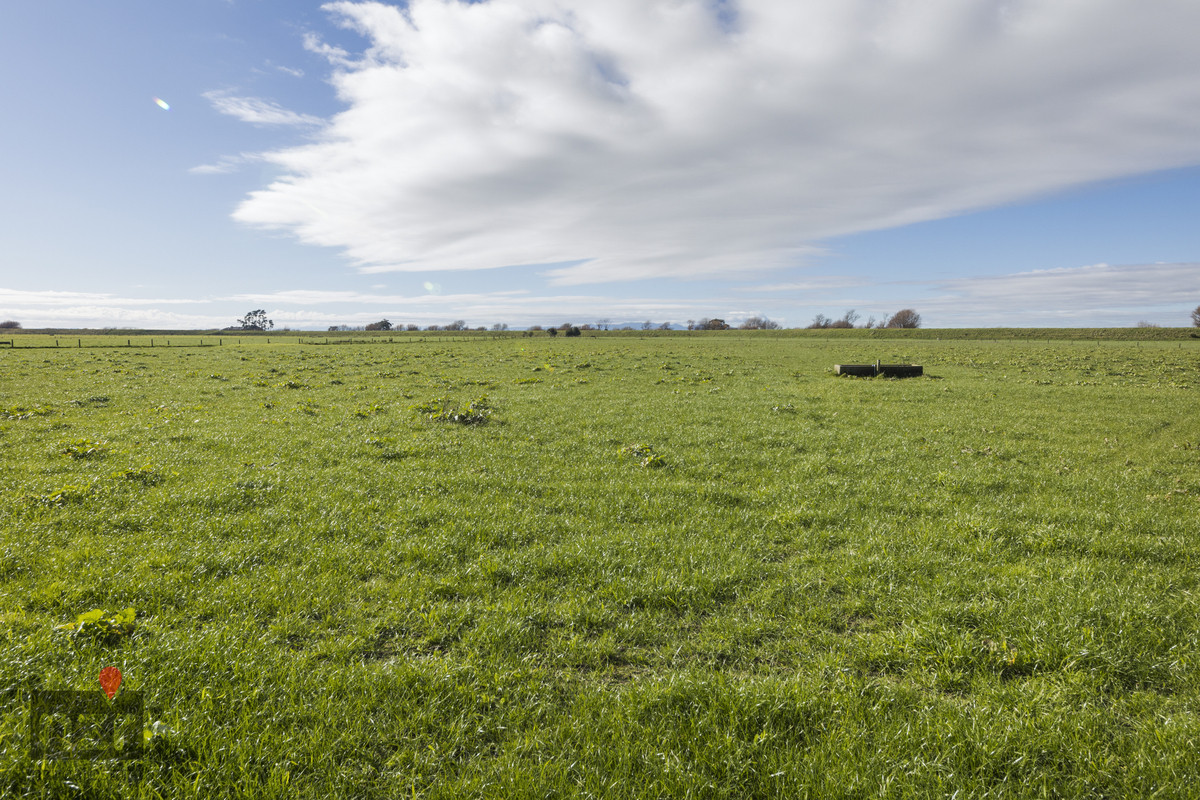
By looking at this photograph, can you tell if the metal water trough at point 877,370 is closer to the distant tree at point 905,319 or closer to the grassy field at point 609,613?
the grassy field at point 609,613

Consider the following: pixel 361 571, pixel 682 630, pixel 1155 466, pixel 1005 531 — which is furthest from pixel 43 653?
pixel 1155 466

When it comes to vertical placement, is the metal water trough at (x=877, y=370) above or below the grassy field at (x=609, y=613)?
above

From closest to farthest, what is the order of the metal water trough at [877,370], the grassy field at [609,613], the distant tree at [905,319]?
the grassy field at [609,613], the metal water trough at [877,370], the distant tree at [905,319]

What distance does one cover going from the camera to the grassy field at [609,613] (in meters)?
4.34

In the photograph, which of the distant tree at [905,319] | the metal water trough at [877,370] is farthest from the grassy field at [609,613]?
the distant tree at [905,319]

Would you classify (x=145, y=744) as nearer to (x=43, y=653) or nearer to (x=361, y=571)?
(x=43, y=653)

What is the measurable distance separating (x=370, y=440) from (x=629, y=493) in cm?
831

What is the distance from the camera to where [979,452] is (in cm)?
1458

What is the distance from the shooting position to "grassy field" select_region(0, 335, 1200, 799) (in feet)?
14.2

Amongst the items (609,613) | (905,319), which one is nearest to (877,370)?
(609,613)

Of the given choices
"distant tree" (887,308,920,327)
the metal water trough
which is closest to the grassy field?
the metal water trough

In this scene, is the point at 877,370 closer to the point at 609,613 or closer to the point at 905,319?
the point at 609,613

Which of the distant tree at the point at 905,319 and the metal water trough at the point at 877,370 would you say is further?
the distant tree at the point at 905,319

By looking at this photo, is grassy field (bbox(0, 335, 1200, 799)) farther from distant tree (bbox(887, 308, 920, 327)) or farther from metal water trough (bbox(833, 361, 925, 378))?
distant tree (bbox(887, 308, 920, 327))
